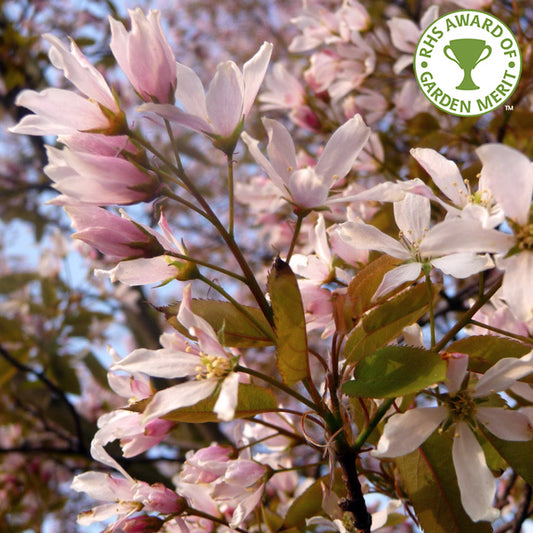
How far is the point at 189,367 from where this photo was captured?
636mm

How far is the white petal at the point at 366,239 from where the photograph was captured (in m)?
0.66

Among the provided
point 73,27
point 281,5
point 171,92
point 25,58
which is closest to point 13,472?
point 25,58

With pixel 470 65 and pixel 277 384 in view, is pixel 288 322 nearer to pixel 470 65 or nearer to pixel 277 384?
pixel 277 384

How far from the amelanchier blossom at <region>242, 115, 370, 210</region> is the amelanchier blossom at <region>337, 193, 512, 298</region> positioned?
5cm

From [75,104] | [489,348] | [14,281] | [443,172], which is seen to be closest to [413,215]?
[443,172]

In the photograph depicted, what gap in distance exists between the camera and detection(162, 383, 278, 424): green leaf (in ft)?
2.19

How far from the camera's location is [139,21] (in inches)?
24.1

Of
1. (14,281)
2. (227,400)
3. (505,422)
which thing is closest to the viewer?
(227,400)

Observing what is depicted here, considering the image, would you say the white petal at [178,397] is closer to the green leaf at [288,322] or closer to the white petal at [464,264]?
the green leaf at [288,322]

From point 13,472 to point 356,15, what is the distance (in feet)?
6.54

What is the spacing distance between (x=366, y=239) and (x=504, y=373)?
202 millimetres

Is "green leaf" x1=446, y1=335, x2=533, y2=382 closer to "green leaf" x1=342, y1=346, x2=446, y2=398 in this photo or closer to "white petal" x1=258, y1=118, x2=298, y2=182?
"green leaf" x1=342, y1=346, x2=446, y2=398

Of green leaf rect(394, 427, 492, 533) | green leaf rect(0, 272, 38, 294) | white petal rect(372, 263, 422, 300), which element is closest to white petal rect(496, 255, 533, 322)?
white petal rect(372, 263, 422, 300)

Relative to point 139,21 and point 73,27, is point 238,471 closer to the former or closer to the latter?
point 139,21
